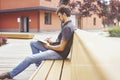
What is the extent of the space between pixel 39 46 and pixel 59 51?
124 cm

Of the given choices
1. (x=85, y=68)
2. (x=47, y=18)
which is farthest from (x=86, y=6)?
(x=85, y=68)

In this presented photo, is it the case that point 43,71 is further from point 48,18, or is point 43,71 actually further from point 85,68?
point 48,18

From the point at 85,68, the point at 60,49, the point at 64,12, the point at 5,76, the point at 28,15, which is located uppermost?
the point at 28,15

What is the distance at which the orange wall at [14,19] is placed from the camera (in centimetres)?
4729

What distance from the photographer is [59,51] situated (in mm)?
6219

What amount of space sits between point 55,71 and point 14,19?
Answer: 148 feet

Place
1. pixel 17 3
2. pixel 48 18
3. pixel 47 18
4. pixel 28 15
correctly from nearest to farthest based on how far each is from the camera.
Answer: pixel 28 15 < pixel 17 3 < pixel 47 18 < pixel 48 18

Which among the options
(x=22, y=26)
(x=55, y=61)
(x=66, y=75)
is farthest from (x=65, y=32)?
(x=22, y=26)

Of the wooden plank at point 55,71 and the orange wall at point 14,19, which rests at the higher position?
the orange wall at point 14,19

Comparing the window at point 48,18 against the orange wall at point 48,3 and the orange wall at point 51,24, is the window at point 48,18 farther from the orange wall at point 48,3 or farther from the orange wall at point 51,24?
the orange wall at point 48,3

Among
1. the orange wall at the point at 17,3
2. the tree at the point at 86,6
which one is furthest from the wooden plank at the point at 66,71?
the orange wall at the point at 17,3

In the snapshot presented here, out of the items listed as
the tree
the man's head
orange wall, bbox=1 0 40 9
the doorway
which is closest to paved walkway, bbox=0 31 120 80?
the man's head

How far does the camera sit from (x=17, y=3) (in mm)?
49344

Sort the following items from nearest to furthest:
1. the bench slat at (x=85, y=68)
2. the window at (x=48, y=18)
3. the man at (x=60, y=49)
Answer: the bench slat at (x=85, y=68), the man at (x=60, y=49), the window at (x=48, y=18)
